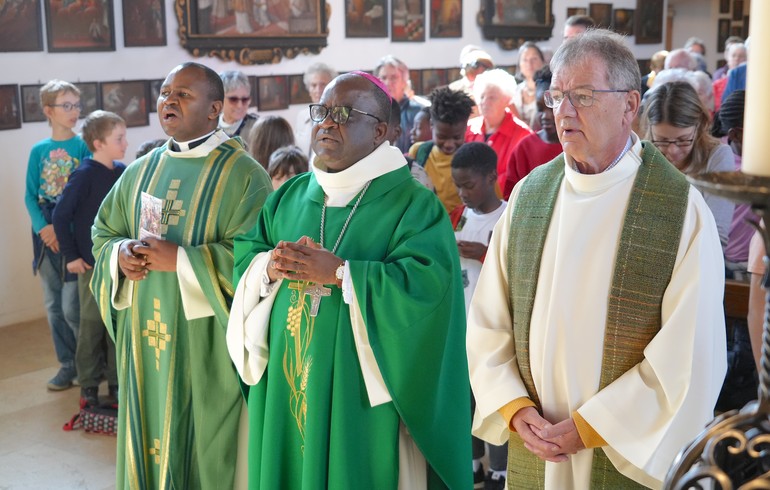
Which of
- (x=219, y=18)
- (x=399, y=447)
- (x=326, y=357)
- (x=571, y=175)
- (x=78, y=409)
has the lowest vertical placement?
(x=78, y=409)

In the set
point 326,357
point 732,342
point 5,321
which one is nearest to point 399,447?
point 326,357

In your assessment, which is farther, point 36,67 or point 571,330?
point 36,67

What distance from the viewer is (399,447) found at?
3549mm

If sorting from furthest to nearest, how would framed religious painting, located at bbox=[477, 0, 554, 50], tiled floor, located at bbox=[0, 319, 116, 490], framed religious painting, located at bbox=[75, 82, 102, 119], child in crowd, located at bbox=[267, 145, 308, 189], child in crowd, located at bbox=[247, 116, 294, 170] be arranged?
framed religious painting, located at bbox=[477, 0, 554, 50], framed religious painting, located at bbox=[75, 82, 102, 119], child in crowd, located at bbox=[247, 116, 294, 170], tiled floor, located at bbox=[0, 319, 116, 490], child in crowd, located at bbox=[267, 145, 308, 189]

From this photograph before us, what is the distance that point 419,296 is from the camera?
339cm

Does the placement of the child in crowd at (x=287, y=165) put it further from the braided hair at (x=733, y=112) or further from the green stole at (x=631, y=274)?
the green stole at (x=631, y=274)

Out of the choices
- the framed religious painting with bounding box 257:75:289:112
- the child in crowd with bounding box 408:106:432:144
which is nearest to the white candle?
the child in crowd with bounding box 408:106:432:144

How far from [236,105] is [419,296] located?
13.7 ft

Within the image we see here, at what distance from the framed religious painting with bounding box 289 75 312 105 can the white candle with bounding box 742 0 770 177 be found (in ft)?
32.5

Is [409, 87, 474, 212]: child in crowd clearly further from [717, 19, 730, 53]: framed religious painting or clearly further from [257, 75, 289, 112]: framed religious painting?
[717, 19, 730, 53]: framed religious painting

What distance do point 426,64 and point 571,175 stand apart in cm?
1007

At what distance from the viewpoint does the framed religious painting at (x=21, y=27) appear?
26.3 ft

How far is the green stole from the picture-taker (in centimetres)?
271

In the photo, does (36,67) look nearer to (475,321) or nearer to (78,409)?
(78,409)
